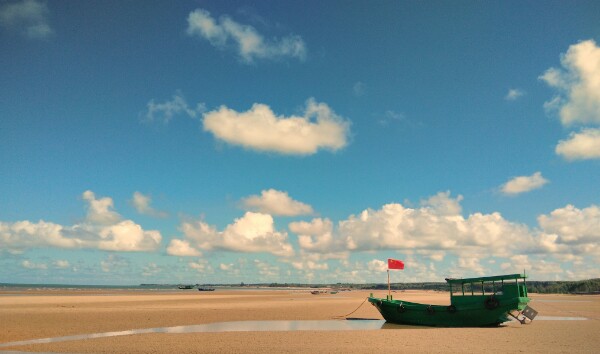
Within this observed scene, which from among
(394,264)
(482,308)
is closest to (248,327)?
(394,264)

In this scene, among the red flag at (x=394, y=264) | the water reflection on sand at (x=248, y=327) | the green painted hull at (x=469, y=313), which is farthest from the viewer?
the red flag at (x=394, y=264)

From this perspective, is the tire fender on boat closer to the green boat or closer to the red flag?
Answer: the green boat

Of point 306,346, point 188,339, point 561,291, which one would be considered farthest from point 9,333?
point 561,291

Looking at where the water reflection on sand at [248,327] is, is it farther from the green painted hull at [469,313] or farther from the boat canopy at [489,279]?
the boat canopy at [489,279]

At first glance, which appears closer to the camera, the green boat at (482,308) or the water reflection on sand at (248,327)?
the water reflection on sand at (248,327)

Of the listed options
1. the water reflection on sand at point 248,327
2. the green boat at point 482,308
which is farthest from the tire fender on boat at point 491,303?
the water reflection on sand at point 248,327

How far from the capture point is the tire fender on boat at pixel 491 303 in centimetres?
2688

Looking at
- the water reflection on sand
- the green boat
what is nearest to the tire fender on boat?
the green boat

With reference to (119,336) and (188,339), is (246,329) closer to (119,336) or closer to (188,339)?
(188,339)

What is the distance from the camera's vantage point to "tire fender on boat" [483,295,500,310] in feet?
88.2

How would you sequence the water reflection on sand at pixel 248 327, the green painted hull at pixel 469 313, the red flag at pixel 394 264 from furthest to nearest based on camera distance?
the red flag at pixel 394 264, the green painted hull at pixel 469 313, the water reflection on sand at pixel 248 327

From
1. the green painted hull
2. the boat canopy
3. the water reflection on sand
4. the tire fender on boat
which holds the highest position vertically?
the boat canopy

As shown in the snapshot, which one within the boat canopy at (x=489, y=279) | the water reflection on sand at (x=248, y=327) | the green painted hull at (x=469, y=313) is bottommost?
the water reflection on sand at (x=248, y=327)

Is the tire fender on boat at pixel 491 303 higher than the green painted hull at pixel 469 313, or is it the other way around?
the tire fender on boat at pixel 491 303
